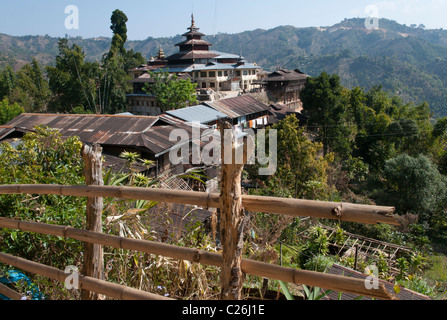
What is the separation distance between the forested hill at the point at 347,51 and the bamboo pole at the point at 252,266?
55002mm

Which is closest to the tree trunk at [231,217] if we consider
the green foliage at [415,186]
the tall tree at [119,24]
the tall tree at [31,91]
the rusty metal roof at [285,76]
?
the green foliage at [415,186]

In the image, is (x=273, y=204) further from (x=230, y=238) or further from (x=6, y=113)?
(x=6, y=113)

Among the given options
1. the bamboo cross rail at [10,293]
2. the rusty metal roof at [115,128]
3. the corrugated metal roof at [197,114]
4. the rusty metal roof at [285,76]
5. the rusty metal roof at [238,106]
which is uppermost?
the rusty metal roof at [285,76]

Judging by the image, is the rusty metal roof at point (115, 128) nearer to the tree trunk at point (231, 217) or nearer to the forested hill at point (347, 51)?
the tree trunk at point (231, 217)

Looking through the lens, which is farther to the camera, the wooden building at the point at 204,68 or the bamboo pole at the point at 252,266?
the wooden building at the point at 204,68

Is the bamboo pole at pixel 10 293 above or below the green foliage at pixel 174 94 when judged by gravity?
below

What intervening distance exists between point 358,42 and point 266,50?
101ft

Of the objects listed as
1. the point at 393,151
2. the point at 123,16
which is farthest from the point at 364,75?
the point at 393,151

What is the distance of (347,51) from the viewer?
81.6m

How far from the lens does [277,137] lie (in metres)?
15.2

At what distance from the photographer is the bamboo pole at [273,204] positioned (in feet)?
4.72

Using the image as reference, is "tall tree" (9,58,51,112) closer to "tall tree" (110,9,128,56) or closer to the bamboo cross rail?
"tall tree" (110,9,128,56)

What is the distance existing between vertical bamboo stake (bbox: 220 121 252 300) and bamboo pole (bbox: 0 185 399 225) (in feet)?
0.25

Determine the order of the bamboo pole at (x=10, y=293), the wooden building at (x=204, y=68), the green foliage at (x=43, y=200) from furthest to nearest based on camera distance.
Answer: the wooden building at (x=204, y=68), the green foliage at (x=43, y=200), the bamboo pole at (x=10, y=293)
